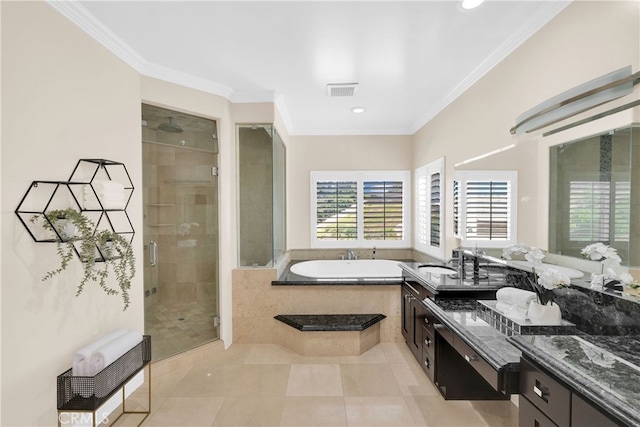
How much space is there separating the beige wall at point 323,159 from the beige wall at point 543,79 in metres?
1.54

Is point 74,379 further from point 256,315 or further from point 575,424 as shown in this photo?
point 575,424

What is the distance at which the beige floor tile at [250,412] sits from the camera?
82.1 inches

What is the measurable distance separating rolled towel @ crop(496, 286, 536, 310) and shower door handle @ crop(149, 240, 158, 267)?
277cm

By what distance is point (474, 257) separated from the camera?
2508 mm

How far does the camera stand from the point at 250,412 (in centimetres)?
219

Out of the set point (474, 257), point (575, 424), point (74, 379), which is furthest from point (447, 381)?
point (74, 379)

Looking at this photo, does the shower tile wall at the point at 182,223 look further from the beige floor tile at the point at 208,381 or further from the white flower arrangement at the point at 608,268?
the white flower arrangement at the point at 608,268

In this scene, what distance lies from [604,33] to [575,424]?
1.79m

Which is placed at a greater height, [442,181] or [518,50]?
[518,50]

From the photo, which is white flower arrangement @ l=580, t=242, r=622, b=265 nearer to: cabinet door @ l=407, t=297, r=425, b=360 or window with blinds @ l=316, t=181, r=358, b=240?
cabinet door @ l=407, t=297, r=425, b=360

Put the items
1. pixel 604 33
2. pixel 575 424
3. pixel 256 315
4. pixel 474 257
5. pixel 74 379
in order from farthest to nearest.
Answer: pixel 256 315 → pixel 474 257 → pixel 74 379 → pixel 604 33 → pixel 575 424

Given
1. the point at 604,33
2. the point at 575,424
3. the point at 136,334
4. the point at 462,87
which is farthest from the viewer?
the point at 462,87

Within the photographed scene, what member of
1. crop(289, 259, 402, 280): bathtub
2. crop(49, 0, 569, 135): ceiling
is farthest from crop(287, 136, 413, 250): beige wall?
crop(49, 0, 569, 135): ceiling

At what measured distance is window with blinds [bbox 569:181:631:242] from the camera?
1394 mm
